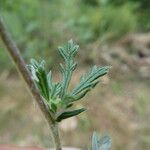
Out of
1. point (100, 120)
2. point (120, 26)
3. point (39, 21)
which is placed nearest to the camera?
point (100, 120)

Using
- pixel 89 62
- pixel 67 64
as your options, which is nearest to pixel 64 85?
pixel 67 64

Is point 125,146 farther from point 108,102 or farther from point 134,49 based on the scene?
point 134,49

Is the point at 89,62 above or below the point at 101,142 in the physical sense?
below

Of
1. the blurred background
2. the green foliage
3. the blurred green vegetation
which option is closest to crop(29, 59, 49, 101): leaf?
the green foliage

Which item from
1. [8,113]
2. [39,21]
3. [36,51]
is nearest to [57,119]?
[8,113]

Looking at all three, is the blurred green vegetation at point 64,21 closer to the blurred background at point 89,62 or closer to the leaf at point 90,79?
the blurred background at point 89,62

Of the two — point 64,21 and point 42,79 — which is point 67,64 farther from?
point 64,21
